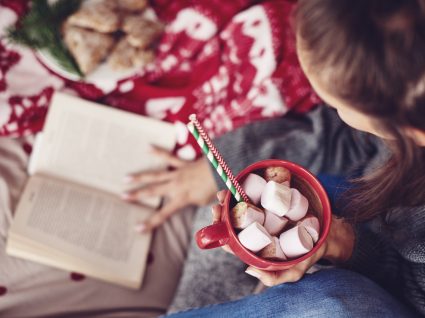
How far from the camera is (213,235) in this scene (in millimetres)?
505

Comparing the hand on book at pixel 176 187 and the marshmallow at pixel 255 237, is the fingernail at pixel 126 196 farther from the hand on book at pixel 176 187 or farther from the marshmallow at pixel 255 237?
the marshmallow at pixel 255 237

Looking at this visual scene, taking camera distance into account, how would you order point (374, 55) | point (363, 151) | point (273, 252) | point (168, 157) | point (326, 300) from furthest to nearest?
1. point (168, 157)
2. point (363, 151)
3. point (326, 300)
4. point (273, 252)
5. point (374, 55)

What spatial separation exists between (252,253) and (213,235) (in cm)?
5

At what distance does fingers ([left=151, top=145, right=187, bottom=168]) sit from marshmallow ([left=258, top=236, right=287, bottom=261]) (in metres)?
0.47

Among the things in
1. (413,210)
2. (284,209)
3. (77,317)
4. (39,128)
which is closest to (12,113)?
(39,128)

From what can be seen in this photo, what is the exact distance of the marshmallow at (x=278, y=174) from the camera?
53 centimetres

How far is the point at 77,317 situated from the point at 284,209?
531 millimetres

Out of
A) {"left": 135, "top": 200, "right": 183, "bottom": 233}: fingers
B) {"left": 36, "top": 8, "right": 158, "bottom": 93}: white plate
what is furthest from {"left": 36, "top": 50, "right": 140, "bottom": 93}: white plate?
{"left": 135, "top": 200, "right": 183, "bottom": 233}: fingers

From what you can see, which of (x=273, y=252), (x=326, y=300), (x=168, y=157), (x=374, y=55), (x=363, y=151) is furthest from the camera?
(x=168, y=157)

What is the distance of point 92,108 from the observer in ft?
3.16

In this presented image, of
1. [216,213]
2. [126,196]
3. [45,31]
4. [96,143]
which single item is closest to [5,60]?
[45,31]

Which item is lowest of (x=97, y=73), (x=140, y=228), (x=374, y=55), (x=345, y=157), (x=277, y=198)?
(x=140, y=228)

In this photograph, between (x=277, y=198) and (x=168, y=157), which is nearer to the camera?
(x=277, y=198)

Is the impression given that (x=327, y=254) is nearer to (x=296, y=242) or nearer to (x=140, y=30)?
(x=296, y=242)
